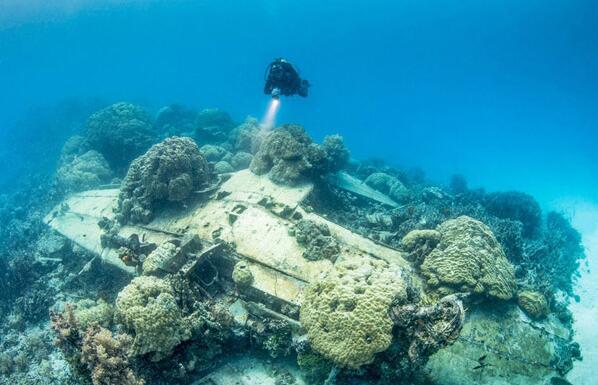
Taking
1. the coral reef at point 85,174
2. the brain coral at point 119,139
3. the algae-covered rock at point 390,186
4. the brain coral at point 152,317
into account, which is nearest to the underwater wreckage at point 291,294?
the brain coral at point 152,317

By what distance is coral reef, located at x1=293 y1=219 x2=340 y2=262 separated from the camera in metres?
8.98

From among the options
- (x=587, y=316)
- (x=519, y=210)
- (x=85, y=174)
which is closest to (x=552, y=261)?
(x=587, y=316)

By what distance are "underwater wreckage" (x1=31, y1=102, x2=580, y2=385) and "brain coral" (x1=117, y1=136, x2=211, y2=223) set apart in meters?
0.05

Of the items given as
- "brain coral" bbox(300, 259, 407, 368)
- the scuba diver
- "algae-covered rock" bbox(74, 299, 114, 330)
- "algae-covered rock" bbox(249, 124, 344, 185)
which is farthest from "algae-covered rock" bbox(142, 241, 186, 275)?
the scuba diver

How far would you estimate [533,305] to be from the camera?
8.55m

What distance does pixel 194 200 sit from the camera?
12.1 meters

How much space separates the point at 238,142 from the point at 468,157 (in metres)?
86.9

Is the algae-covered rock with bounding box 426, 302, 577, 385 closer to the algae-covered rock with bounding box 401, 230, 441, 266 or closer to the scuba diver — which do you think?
the algae-covered rock with bounding box 401, 230, 441, 266

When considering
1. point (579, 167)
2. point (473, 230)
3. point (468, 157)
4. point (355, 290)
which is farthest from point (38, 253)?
point (468, 157)

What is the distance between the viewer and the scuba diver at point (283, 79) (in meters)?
15.7

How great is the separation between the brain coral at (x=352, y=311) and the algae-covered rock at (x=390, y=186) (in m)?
11.2

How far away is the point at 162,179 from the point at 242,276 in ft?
17.6

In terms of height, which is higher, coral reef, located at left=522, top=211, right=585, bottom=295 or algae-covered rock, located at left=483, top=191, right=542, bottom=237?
algae-covered rock, located at left=483, top=191, right=542, bottom=237

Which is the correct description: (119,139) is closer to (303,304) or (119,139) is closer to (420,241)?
(303,304)
